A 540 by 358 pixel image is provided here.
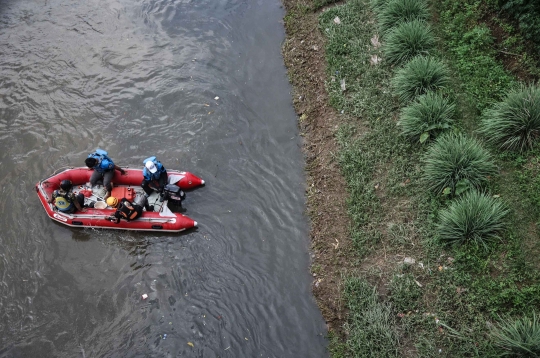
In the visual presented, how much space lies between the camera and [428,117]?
33.3ft

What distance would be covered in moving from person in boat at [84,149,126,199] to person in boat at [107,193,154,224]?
0.46 m

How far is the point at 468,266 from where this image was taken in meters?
8.58

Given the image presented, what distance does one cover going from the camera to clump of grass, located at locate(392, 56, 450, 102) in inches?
421

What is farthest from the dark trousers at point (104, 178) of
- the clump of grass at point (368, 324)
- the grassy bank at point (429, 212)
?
the clump of grass at point (368, 324)

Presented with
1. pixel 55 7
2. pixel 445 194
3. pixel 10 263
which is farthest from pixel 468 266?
pixel 55 7

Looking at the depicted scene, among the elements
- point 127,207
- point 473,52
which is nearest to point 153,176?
point 127,207

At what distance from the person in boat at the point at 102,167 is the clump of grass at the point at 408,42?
7330 mm

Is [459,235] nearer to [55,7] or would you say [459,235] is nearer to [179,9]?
[179,9]

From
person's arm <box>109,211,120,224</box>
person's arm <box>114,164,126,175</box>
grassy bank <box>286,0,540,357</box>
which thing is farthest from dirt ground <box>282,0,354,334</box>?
person's arm <box>114,164,126,175</box>

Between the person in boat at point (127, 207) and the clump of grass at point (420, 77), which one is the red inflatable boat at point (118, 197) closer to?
the person in boat at point (127, 207)

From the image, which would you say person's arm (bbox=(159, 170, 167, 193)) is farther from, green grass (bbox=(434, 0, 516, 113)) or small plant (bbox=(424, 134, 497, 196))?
green grass (bbox=(434, 0, 516, 113))

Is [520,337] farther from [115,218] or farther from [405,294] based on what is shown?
[115,218]

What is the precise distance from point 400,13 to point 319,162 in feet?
15.1

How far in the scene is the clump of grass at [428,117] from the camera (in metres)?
10.1
